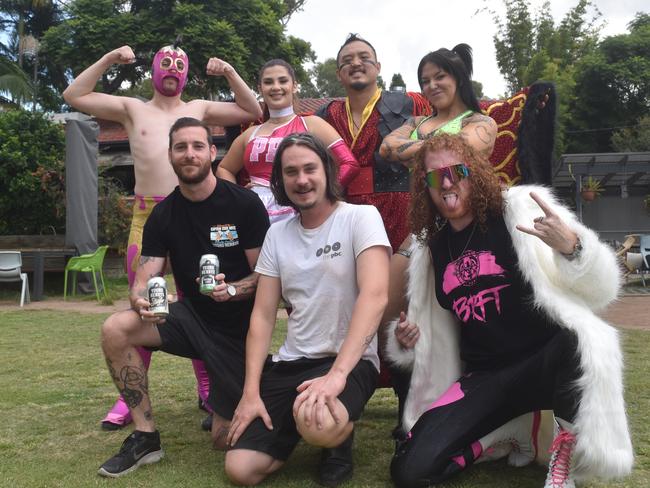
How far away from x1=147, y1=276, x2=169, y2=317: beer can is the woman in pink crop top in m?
0.87

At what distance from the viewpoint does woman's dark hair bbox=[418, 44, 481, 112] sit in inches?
126

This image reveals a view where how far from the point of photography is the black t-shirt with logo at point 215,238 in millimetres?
3152

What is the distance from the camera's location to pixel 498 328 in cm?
264

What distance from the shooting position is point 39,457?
10.1 feet

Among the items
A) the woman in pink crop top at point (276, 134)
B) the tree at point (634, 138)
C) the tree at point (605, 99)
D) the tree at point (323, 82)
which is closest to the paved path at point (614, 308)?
the woman in pink crop top at point (276, 134)

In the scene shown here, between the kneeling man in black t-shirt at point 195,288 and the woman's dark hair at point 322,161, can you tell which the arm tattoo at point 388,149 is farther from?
the kneeling man in black t-shirt at point 195,288

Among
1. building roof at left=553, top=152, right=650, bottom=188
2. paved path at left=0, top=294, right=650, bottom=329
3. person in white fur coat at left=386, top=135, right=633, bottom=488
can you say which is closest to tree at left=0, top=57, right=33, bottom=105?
paved path at left=0, top=294, right=650, bottom=329

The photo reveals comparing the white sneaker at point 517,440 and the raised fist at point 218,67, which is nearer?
the white sneaker at point 517,440

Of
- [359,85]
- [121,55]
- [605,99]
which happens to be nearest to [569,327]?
[359,85]

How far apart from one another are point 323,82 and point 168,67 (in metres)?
44.7

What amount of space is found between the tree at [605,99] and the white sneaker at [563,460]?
3021cm

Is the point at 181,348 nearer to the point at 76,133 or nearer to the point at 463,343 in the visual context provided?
the point at 463,343

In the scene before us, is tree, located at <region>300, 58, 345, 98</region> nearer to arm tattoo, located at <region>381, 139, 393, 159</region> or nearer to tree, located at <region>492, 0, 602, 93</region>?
tree, located at <region>492, 0, 602, 93</region>

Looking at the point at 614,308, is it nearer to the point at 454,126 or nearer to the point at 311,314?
the point at 454,126
